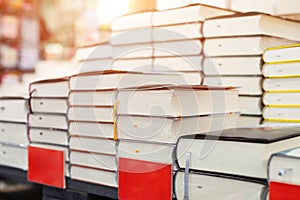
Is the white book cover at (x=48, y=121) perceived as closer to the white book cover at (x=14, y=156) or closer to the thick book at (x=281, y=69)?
the white book cover at (x=14, y=156)

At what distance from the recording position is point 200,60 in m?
1.03

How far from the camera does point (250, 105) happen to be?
98cm

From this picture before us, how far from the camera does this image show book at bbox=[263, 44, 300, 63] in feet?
2.91

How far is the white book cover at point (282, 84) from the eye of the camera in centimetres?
91

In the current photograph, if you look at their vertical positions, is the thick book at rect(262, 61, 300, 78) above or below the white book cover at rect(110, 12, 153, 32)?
below

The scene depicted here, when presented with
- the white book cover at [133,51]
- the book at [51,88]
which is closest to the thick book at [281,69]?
the white book cover at [133,51]

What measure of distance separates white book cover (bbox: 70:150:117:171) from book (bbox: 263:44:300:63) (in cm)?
42

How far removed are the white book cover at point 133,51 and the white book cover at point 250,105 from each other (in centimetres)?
29

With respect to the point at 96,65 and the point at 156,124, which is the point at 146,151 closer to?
the point at 156,124

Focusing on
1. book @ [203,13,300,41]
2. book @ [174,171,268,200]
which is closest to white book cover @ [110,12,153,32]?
book @ [203,13,300,41]

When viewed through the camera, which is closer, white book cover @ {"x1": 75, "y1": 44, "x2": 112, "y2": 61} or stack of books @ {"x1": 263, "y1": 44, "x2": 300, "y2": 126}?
stack of books @ {"x1": 263, "y1": 44, "x2": 300, "y2": 126}

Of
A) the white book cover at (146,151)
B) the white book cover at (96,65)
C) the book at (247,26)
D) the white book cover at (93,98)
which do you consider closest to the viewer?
the white book cover at (146,151)

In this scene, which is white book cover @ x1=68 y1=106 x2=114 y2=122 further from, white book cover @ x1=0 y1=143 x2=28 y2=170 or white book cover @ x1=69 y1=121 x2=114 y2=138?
white book cover @ x1=0 y1=143 x2=28 y2=170

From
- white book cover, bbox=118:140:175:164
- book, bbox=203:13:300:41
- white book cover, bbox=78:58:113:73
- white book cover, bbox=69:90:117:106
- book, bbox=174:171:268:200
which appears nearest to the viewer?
book, bbox=174:171:268:200
